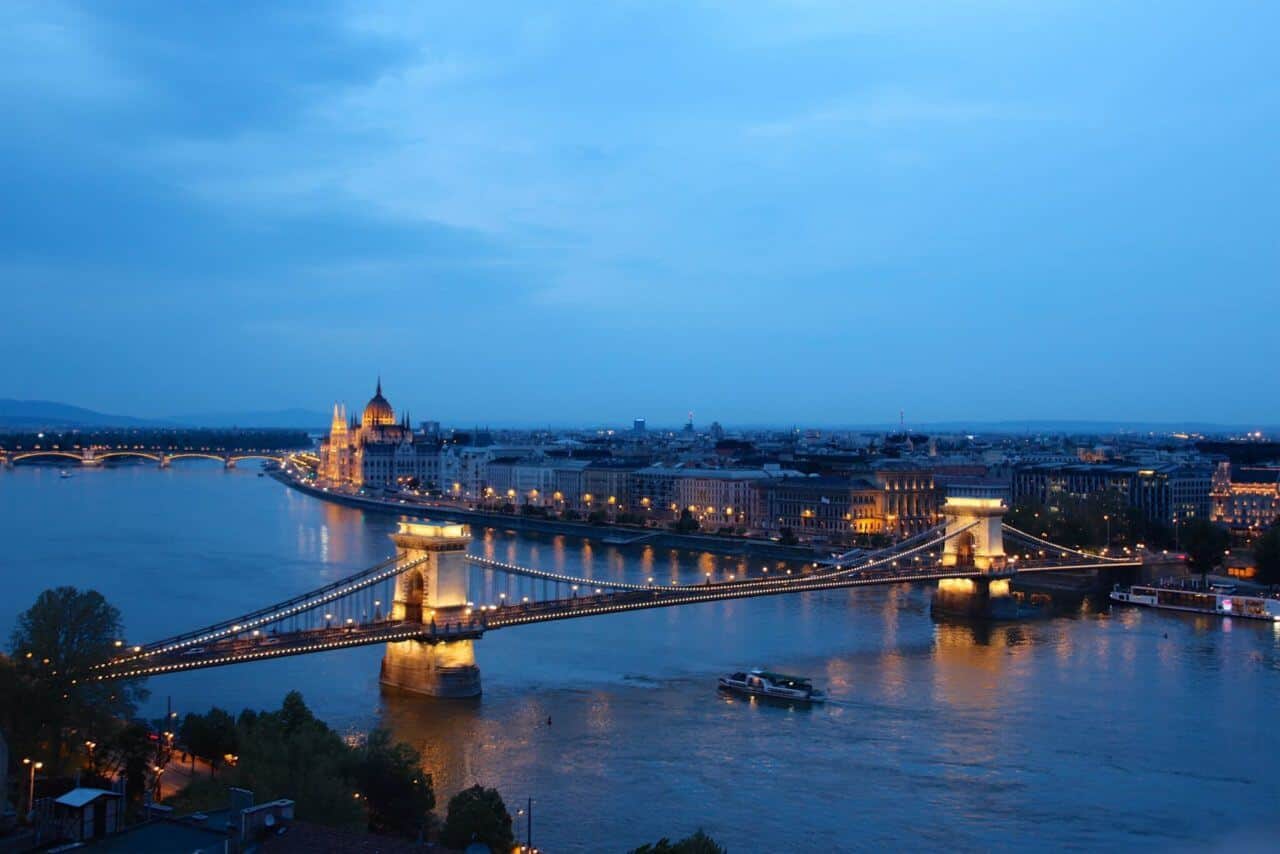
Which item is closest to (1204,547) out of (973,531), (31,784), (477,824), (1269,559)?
(1269,559)

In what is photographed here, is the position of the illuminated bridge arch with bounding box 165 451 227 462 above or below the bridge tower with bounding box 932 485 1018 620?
above

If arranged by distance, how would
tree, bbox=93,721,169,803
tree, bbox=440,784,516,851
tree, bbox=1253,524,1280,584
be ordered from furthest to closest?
tree, bbox=1253,524,1280,584 → tree, bbox=93,721,169,803 → tree, bbox=440,784,516,851

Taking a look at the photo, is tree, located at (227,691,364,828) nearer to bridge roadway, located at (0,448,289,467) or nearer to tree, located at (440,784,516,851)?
→ tree, located at (440,784,516,851)

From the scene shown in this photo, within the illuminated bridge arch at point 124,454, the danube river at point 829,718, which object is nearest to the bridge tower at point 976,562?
the danube river at point 829,718

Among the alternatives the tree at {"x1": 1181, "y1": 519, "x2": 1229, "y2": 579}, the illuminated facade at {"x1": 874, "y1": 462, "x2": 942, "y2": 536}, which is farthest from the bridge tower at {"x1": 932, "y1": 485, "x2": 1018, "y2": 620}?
the illuminated facade at {"x1": 874, "y1": 462, "x2": 942, "y2": 536}

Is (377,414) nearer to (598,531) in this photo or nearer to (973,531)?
(598,531)

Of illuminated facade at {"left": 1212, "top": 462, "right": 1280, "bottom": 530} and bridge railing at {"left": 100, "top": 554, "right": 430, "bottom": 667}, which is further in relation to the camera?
illuminated facade at {"left": 1212, "top": 462, "right": 1280, "bottom": 530}
